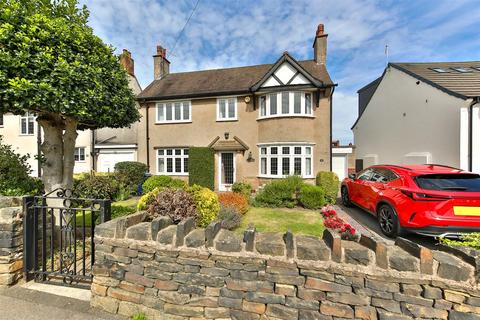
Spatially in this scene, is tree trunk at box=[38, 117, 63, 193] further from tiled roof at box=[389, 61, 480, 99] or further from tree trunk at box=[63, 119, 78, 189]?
tiled roof at box=[389, 61, 480, 99]

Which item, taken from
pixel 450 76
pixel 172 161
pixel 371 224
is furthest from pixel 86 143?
pixel 450 76

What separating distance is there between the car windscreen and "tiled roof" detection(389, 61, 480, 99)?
263 inches

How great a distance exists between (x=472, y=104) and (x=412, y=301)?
11443mm

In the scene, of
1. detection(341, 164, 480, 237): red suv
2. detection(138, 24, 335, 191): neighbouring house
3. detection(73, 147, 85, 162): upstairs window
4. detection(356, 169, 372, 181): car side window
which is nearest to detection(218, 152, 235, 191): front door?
detection(138, 24, 335, 191): neighbouring house

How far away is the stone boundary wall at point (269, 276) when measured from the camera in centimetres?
189

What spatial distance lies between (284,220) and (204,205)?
3.28 metres

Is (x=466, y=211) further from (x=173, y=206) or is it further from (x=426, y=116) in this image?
(x=426, y=116)

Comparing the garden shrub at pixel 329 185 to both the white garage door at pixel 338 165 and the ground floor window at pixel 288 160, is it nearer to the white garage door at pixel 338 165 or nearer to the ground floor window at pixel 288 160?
the ground floor window at pixel 288 160

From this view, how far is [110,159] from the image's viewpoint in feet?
48.9

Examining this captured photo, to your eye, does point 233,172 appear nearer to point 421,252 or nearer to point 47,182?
point 47,182

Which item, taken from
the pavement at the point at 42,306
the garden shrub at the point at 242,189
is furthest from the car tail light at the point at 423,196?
the garden shrub at the point at 242,189

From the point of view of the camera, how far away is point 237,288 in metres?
2.26

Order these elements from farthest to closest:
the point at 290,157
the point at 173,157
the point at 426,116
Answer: the point at 173,157, the point at 290,157, the point at 426,116

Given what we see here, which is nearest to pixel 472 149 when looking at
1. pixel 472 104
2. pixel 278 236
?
pixel 472 104
